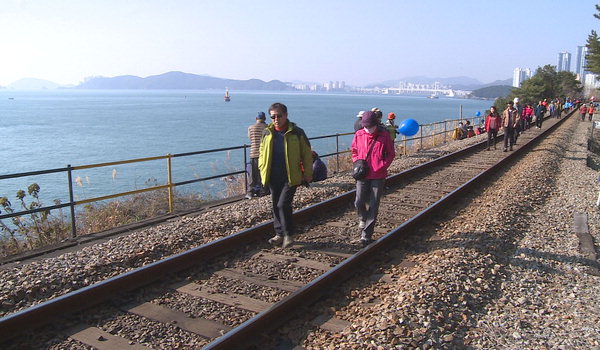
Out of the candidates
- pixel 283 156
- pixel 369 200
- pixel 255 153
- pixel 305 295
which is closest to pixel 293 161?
pixel 283 156

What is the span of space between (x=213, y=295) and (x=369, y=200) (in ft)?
9.22

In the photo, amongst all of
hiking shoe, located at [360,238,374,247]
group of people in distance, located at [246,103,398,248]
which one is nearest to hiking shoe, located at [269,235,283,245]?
group of people in distance, located at [246,103,398,248]

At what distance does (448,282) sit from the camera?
5625 millimetres

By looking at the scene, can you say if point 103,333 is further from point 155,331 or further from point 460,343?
point 460,343

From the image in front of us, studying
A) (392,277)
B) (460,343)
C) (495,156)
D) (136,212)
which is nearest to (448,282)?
(392,277)

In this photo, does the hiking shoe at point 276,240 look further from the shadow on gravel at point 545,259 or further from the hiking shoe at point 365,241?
the shadow on gravel at point 545,259

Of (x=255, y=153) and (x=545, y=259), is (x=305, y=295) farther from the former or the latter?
(x=255, y=153)

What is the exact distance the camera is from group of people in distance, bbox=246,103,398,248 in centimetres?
650

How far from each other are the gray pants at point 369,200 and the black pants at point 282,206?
98cm

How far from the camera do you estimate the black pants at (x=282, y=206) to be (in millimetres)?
6750

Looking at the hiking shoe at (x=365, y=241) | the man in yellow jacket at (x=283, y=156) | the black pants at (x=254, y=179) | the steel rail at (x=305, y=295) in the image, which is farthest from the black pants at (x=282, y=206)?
the black pants at (x=254, y=179)

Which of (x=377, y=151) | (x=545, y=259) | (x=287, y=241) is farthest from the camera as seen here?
(x=287, y=241)

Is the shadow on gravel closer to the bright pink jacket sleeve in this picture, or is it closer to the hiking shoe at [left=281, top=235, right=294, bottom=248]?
the bright pink jacket sleeve

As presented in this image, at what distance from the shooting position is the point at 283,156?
21.7 feet
